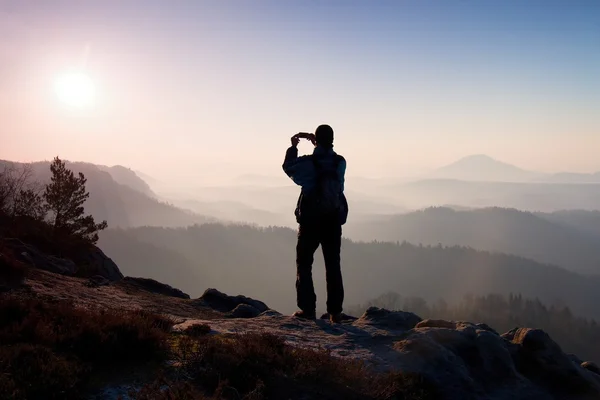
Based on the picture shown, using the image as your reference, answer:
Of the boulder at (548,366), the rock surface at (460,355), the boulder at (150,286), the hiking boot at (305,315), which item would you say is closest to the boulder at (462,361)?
the rock surface at (460,355)

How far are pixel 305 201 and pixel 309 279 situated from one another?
1832 mm

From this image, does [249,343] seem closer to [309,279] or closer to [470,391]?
[470,391]

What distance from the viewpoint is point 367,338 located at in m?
8.15

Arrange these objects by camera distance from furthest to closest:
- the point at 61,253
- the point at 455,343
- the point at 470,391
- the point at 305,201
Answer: the point at 61,253 < the point at 305,201 < the point at 455,343 < the point at 470,391

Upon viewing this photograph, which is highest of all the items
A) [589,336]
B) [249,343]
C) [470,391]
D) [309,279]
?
[309,279]

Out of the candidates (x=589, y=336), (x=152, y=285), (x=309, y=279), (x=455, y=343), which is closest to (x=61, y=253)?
(x=152, y=285)

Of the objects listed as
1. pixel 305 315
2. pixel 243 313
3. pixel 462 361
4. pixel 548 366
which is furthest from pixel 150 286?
pixel 548 366

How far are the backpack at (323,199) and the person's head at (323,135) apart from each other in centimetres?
38

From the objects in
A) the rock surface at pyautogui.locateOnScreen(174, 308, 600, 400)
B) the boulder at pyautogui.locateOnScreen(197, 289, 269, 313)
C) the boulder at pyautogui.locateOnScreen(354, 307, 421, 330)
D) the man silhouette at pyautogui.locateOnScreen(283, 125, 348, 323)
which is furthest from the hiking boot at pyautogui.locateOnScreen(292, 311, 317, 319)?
the boulder at pyautogui.locateOnScreen(197, 289, 269, 313)

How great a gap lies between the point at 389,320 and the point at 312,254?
7.63 ft

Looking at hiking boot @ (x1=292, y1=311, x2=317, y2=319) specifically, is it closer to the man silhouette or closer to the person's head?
the man silhouette

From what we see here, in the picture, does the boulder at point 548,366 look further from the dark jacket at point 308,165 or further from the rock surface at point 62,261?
the rock surface at point 62,261

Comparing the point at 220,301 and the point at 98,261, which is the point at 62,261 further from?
the point at 220,301

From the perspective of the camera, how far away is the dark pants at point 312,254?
995cm
